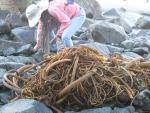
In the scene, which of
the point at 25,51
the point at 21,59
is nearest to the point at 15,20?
the point at 25,51

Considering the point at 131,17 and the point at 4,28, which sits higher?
the point at 4,28

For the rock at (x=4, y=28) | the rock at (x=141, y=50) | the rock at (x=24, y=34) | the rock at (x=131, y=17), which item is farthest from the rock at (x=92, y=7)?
the rock at (x=141, y=50)

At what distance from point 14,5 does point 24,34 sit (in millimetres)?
3889

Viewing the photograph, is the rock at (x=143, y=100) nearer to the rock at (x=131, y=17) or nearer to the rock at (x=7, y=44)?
the rock at (x=7, y=44)

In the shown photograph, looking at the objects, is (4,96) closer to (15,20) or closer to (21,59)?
(21,59)

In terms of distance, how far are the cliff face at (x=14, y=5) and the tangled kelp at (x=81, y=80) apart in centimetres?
904

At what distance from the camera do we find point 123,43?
13.3 m

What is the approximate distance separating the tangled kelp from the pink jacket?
5.68ft

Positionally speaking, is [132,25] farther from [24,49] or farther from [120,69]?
[120,69]

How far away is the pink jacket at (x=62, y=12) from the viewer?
865 centimetres

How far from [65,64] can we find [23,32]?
590 centimetres

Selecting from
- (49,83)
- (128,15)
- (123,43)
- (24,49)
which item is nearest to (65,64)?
(49,83)

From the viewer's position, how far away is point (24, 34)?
12.4 m

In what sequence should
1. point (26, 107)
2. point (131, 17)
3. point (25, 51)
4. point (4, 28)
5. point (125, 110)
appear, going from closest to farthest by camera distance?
point (26, 107), point (125, 110), point (25, 51), point (4, 28), point (131, 17)
